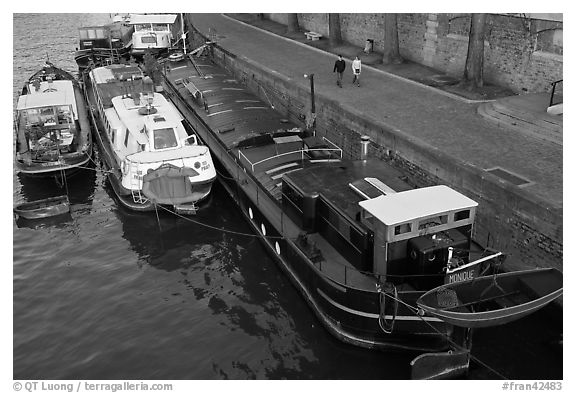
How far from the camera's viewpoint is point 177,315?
15.1 meters

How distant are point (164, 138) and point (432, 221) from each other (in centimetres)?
1128

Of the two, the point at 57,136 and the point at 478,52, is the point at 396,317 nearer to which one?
the point at 478,52

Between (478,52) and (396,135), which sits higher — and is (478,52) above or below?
above

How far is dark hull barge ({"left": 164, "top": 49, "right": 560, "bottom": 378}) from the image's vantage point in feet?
40.8

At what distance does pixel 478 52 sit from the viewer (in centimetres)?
2323

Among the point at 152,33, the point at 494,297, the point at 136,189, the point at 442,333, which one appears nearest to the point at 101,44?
the point at 152,33

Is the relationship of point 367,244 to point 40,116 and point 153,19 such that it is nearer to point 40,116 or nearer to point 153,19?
point 40,116

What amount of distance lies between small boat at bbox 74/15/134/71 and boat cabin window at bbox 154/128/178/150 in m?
20.2

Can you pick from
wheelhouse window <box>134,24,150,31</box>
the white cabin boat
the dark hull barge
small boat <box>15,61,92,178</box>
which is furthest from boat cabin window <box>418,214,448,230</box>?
wheelhouse window <box>134,24,150,31</box>

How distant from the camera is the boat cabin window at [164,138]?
20547 millimetres

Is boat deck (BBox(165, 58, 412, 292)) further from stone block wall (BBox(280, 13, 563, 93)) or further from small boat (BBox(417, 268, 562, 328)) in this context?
stone block wall (BBox(280, 13, 563, 93))

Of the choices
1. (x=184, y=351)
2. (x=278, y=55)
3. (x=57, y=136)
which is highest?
(x=278, y=55)

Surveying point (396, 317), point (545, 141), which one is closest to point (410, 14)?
point (545, 141)

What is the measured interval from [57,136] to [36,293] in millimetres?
9409
